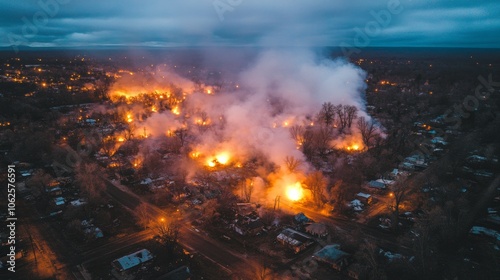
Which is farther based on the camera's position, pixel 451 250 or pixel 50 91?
pixel 50 91

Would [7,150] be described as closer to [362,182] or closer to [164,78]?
[362,182]

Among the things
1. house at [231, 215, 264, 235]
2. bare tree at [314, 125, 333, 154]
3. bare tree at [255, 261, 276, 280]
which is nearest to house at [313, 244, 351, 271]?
bare tree at [255, 261, 276, 280]

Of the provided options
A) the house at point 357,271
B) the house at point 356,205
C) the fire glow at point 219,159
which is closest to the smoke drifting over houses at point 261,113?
the fire glow at point 219,159

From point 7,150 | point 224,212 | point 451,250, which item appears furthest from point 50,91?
point 451,250

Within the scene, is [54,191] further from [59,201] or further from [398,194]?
[398,194]

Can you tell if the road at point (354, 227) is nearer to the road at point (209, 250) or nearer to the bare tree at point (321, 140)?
the road at point (209, 250)
